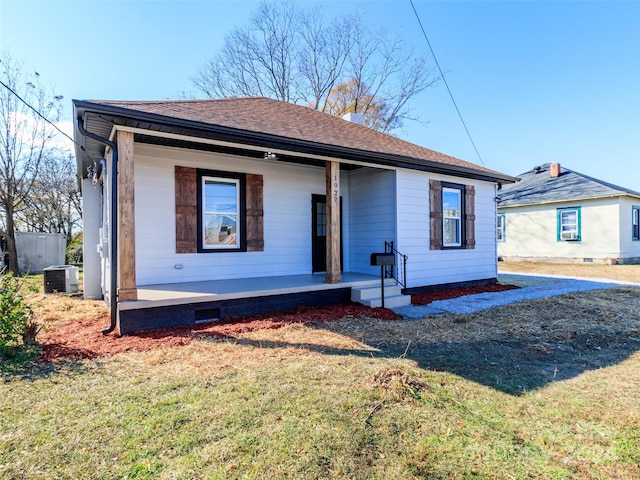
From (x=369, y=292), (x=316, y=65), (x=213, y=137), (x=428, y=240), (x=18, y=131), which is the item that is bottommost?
(x=369, y=292)

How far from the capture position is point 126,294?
4.53 m

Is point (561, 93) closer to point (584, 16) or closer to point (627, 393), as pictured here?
point (584, 16)

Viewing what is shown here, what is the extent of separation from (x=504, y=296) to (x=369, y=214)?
3.40 metres

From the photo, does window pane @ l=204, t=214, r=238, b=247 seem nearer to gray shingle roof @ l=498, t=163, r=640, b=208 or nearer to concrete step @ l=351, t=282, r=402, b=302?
concrete step @ l=351, t=282, r=402, b=302

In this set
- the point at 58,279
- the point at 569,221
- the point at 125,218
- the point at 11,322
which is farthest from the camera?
the point at 569,221

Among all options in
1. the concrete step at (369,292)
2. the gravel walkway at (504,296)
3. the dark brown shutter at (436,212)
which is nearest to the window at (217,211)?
the concrete step at (369,292)

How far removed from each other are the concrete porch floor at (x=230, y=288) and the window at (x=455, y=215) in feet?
6.96

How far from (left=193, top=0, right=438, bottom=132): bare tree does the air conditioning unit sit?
1426 cm

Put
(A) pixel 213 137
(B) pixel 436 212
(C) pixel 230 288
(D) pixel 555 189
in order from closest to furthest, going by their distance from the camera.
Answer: (A) pixel 213 137
(C) pixel 230 288
(B) pixel 436 212
(D) pixel 555 189

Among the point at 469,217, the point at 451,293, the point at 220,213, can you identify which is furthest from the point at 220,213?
the point at 469,217

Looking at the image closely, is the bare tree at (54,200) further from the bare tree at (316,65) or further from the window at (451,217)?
the window at (451,217)

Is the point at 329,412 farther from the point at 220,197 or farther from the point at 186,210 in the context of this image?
the point at 220,197

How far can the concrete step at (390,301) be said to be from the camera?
634 centimetres

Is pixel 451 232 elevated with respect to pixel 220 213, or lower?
lower
